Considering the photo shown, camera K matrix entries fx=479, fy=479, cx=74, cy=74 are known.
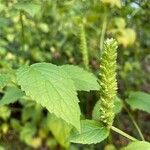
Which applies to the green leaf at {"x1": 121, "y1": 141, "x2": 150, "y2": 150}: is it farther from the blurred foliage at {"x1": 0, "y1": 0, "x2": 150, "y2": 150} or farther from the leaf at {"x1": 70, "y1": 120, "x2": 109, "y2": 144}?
the blurred foliage at {"x1": 0, "y1": 0, "x2": 150, "y2": 150}

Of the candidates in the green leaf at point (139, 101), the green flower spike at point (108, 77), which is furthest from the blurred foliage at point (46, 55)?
the green flower spike at point (108, 77)

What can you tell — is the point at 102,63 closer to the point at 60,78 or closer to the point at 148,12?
the point at 60,78

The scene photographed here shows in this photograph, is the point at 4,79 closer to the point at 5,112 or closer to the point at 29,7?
the point at 29,7

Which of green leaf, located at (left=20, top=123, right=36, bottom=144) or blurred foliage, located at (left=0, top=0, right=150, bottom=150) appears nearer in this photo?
blurred foliage, located at (left=0, top=0, right=150, bottom=150)

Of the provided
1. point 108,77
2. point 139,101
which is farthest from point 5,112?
point 108,77

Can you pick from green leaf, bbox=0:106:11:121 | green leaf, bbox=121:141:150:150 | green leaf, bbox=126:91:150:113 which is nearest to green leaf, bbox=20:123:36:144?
green leaf, bbox=0:106:11:121
